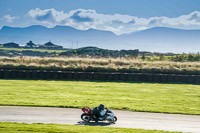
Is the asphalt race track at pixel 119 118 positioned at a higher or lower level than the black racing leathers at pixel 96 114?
lower

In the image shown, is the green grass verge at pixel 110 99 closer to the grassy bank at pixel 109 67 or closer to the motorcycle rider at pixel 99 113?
the motorcycle rider at pixel 99 113

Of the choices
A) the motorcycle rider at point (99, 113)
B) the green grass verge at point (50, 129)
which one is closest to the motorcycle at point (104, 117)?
the motorcycle rider at point (99, 113)

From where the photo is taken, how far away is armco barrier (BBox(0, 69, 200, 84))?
135ft

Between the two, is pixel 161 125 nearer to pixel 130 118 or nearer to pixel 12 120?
pixel 130 118

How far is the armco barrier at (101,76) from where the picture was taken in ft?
135

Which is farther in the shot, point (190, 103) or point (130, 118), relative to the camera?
point (190, 103)

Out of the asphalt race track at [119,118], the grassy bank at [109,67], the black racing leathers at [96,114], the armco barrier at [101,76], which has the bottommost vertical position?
the asphalt race track at [119,118]

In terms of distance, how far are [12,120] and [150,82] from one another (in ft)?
86.3

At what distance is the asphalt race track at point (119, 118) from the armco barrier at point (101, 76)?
19.8 m

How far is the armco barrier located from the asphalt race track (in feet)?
65.0

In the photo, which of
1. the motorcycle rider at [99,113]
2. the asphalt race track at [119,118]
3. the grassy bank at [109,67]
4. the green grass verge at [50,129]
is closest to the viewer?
the green grass verge at [50,129]

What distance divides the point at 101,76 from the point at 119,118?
22566mm

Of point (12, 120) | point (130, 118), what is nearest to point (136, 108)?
point (130, 118)

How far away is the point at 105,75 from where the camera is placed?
41.7 m
